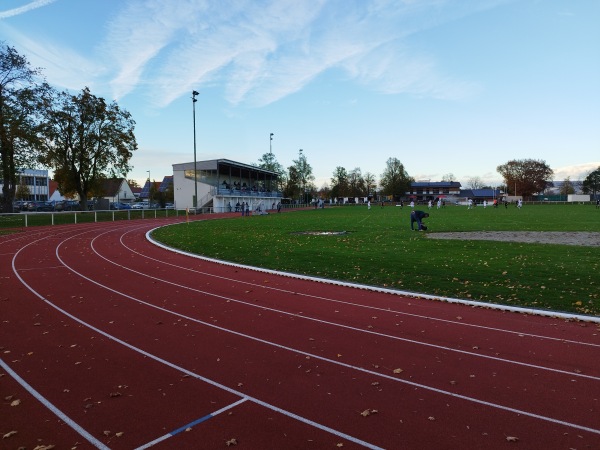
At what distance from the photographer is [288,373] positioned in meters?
5.58

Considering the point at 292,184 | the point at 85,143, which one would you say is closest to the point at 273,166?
the point at 292,184

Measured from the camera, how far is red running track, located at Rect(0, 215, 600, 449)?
13.7 ft

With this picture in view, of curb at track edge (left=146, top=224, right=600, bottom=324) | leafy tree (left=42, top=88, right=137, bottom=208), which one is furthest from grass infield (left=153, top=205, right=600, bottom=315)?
leafy tree (left=42, top=88, right=137, bottom=208)

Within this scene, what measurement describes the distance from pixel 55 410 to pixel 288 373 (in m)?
2.76

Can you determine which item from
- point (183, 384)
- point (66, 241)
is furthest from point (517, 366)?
point (66, 241)

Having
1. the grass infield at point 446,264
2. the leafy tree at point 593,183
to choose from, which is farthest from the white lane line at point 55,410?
the leafy tree at point 593,183

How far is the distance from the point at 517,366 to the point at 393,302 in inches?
145

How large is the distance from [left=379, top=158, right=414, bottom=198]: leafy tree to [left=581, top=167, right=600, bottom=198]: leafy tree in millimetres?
54103

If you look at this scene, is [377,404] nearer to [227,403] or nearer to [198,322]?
[227,403]

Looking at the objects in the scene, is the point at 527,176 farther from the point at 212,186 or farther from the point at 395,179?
the point at 212,186

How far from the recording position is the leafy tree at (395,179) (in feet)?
417

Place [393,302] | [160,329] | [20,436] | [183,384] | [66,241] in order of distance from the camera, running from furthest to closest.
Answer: [66,241]
[393,302]
[160,329]
[183,384]
[20,436]

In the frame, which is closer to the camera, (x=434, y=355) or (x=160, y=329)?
(x=434, y=355)

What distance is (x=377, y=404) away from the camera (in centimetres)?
475
